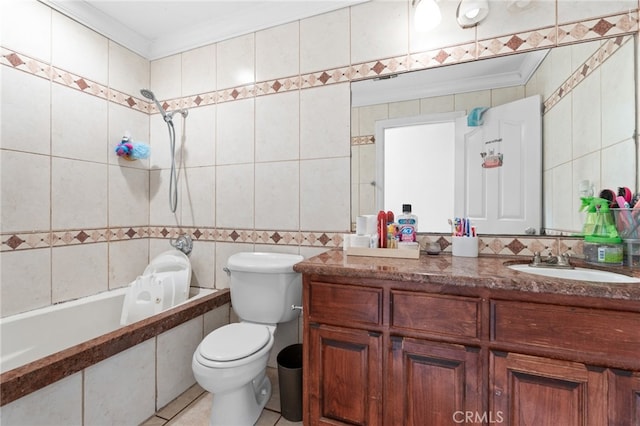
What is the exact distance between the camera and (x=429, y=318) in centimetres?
101

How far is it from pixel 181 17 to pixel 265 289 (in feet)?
6.23

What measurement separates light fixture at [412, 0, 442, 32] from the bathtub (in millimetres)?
2012

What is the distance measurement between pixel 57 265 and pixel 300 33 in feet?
6.79

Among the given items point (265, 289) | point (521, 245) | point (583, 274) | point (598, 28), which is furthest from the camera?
point (265, 289)

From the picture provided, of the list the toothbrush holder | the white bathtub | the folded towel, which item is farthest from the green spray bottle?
the white bathtub

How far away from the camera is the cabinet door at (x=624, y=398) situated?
808 millimetres

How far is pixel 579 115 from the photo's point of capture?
4.26 ft

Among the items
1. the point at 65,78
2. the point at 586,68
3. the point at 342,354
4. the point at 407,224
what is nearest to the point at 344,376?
the point at 342,354

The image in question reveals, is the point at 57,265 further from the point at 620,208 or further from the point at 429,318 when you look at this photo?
the point at 620,208

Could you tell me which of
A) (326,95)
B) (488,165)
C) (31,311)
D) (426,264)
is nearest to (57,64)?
(31,311)

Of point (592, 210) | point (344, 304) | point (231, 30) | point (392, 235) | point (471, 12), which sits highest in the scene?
point (231, 30)

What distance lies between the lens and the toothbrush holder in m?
1.35

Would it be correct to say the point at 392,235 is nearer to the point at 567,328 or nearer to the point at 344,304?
the point at 344,304

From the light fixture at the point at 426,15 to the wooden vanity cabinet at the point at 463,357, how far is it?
4.48 ft
